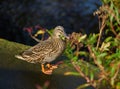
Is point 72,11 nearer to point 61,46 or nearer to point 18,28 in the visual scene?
point 18,28

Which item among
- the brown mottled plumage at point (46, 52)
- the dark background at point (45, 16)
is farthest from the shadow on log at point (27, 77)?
the dark background at point (45, 16)

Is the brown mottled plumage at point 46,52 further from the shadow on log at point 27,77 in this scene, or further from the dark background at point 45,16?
the dark background at point 45,16

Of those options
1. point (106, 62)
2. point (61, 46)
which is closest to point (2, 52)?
point (61, 46)

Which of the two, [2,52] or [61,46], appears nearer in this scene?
[61,46]

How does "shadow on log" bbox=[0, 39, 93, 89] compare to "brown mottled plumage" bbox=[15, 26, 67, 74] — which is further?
"brown mottled plumage" bbox=[15, 26, 67, 74]

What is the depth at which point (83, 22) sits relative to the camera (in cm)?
1320

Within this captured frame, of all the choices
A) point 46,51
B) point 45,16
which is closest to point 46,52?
point 46,51

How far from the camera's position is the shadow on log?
8.12 m

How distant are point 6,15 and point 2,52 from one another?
4717 millimetres

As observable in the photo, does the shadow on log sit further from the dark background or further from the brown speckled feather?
the dark background

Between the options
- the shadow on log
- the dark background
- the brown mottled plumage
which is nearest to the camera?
A: the shadow on log

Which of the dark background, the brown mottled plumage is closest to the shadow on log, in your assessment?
the brown mottled plumage

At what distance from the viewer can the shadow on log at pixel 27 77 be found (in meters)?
8.12

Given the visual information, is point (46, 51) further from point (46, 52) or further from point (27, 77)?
point (27, 77)
